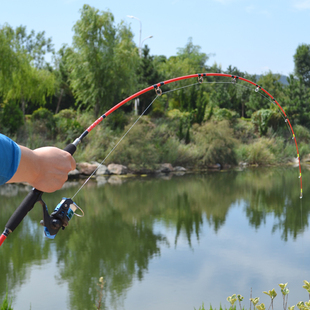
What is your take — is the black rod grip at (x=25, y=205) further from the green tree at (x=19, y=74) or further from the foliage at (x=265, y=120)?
the foliage at (x=265, y=120)

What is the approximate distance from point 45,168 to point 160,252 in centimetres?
439

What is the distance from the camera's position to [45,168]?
135cm

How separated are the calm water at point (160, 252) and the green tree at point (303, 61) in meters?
25.9

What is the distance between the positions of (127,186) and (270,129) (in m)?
12.1

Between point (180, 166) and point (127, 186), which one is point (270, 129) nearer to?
point (180, 166)

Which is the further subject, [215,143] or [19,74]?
[215,143]

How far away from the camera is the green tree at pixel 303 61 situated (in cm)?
3294

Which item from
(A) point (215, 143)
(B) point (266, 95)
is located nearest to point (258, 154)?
(A) point (215, 143)

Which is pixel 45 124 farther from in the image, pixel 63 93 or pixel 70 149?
pixel 70 149

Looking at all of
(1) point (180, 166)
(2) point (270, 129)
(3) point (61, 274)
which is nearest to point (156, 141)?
(1) point (180, 166)

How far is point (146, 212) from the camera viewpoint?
8.16 meters

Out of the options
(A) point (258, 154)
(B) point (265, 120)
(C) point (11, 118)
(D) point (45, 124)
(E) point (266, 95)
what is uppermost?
(E) point (266, 95)

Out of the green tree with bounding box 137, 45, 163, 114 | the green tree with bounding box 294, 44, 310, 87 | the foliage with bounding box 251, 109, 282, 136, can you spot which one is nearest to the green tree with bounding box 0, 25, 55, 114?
the green tree with bounding box 137, 45, 163, 114

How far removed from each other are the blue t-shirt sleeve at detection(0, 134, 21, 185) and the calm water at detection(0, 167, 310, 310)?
Answer: 117 inches
